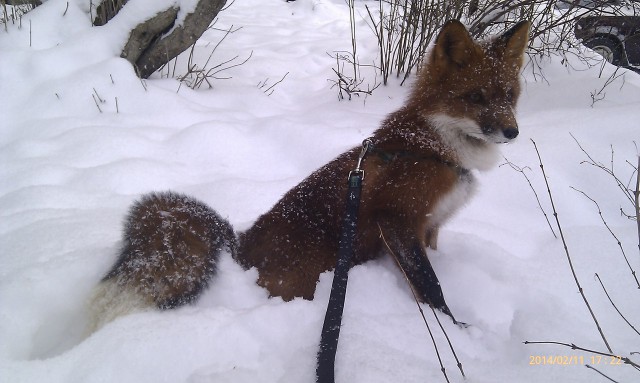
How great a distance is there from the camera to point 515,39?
8.04 feet

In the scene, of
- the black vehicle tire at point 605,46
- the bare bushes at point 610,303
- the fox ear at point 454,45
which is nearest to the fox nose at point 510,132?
the bare bushes at point 610,303

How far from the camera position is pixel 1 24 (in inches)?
203

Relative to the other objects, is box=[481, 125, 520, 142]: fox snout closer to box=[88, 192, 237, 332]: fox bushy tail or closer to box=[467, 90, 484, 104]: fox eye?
box=[467, 90, 484, 104]: fox eye

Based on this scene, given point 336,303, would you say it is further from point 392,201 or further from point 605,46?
point 605,46

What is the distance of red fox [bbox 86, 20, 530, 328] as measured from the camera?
217cm

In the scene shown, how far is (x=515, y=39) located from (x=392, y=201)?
51.3 inches

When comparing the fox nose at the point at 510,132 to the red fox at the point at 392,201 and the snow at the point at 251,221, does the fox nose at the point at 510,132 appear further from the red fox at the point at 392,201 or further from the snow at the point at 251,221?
the snow at the point at 251,221

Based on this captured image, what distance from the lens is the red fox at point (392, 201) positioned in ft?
7.12

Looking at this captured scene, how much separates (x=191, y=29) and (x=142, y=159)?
2473 mm

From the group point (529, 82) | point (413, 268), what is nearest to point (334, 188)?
point (413, 268)

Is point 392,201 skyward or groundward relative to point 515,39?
groundward

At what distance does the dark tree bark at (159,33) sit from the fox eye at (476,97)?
4281 mm

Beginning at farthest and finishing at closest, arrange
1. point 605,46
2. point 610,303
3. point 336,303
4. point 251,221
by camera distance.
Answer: point 605,46 < point 251,221 < point 610,303 < point 336,303
